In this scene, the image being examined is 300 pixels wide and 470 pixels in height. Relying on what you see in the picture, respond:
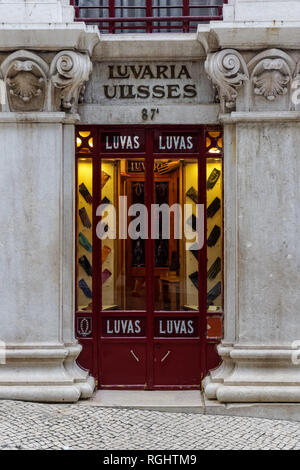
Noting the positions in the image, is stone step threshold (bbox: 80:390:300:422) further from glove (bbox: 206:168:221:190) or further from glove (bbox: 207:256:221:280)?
glove (bbox: 206:168:221:190)

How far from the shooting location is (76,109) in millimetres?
7840

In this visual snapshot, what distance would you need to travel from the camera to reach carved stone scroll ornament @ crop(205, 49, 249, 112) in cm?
751

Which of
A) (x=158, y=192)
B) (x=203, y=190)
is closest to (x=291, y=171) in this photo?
(x=203, y=190)

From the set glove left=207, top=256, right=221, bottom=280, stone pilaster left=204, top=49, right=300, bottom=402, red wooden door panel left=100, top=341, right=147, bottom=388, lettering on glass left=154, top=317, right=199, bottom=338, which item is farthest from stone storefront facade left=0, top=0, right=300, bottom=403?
lettering on glass left=154, top=317, right=199, bottom=338

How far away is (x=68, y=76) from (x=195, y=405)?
4.42m

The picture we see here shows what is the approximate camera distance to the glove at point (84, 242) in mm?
8055

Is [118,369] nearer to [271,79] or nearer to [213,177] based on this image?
[213,177]

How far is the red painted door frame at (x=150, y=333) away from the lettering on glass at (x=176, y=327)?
0.18 ft

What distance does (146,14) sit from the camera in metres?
8.16

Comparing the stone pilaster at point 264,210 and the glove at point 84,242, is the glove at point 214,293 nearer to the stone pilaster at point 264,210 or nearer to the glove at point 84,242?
the stone pilaster at point 264,210

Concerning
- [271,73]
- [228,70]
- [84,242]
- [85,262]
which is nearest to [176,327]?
[85,262]

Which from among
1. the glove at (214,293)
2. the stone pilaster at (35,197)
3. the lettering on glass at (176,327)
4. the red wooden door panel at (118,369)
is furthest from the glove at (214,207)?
the red wooden door panel at (118,369)

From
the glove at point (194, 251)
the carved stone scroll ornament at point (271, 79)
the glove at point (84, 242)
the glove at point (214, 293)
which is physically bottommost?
the glove at point (214, 293)

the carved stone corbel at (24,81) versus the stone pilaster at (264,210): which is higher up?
the carved stone corbel at (24,81)
